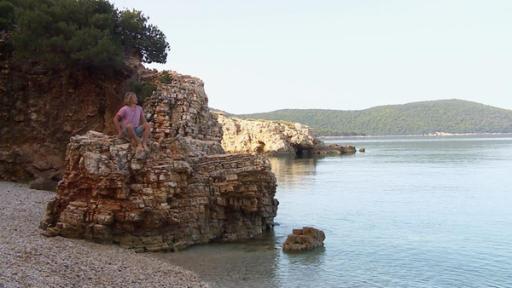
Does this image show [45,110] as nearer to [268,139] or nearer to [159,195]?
[159,195]

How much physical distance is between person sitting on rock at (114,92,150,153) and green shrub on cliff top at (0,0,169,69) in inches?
460

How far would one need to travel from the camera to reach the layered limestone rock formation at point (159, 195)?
72.9 feet

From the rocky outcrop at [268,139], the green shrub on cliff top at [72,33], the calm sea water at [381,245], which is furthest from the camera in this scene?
the rocky outcrop at [268,139]

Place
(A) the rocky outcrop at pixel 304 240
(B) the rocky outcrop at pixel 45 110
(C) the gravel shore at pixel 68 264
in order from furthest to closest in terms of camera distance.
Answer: (B) the rocky outcrop at pixel 45 110 → (A) the rocky outcrop at pixel 304 240 → (C) the gravel shore at pixel 68 264

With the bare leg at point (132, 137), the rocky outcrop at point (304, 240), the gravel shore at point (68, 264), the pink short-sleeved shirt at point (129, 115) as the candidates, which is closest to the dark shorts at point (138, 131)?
the bare leg at point (132, 137)

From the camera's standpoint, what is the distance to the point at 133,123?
22.7m

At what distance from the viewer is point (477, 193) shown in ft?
150

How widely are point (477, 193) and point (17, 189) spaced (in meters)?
34.8

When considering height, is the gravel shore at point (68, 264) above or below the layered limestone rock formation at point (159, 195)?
below

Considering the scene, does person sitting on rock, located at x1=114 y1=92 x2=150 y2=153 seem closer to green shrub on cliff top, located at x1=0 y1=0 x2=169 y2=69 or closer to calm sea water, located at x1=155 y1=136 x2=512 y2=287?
calm sea water, located at x1=155 y1=136 x2=512 y2=287

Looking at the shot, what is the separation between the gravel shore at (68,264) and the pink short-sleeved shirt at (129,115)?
16.5 ft

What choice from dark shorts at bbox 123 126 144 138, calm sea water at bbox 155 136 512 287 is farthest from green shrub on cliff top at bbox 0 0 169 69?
calm sea water at bbox 155 136 512 287

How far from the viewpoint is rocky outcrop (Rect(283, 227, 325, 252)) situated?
78.3 ft

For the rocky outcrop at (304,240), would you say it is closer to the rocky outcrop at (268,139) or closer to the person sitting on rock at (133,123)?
the person sitting on rock at (133,123)
